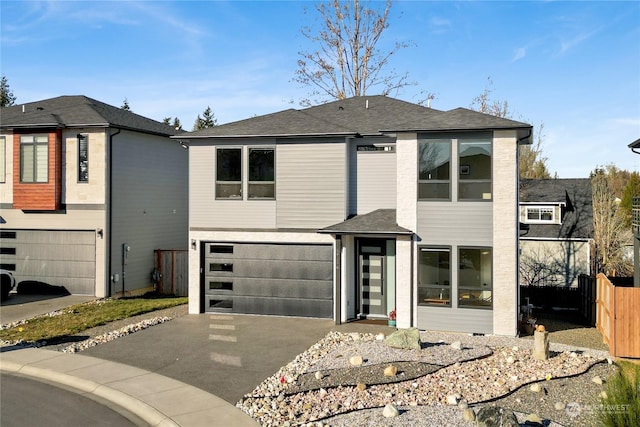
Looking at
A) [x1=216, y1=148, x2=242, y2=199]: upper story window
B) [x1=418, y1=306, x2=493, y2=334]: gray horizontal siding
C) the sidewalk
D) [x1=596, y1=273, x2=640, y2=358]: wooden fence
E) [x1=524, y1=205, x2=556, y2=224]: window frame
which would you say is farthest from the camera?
[x1=524, y1=205, x2=556, y2=224]: window frame

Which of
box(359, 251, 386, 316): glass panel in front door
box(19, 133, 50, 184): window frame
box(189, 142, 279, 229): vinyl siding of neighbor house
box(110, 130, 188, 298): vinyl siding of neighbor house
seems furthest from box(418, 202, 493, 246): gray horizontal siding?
box(19, 133, 50, 184): window frame

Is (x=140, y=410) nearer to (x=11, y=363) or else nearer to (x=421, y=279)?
(x=11, y=363)

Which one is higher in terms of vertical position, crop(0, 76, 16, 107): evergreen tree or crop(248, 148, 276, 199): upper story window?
crop(0, 76, 16, 107): evergreen tree

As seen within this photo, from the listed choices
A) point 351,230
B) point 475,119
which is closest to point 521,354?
point 351,230

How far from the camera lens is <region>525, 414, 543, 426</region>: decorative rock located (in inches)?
285

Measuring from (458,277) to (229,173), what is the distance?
25.1 ft

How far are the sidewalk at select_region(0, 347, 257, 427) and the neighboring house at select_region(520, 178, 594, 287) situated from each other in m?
18.3

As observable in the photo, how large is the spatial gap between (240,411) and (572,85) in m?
19.3

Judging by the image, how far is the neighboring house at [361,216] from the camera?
42.0ft

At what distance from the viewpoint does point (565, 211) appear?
2600 cm

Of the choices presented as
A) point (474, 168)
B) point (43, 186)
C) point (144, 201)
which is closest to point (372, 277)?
point (474, 168)

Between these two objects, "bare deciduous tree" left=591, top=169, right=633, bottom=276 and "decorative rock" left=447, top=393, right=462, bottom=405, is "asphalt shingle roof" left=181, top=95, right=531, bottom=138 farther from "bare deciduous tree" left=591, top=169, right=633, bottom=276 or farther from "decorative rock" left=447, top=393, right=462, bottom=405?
"bare deciduous tree" left=591, top=169, right=633, bottom=276

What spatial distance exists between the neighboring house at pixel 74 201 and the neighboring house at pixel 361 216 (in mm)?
4652

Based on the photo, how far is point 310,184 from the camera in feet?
49.1
